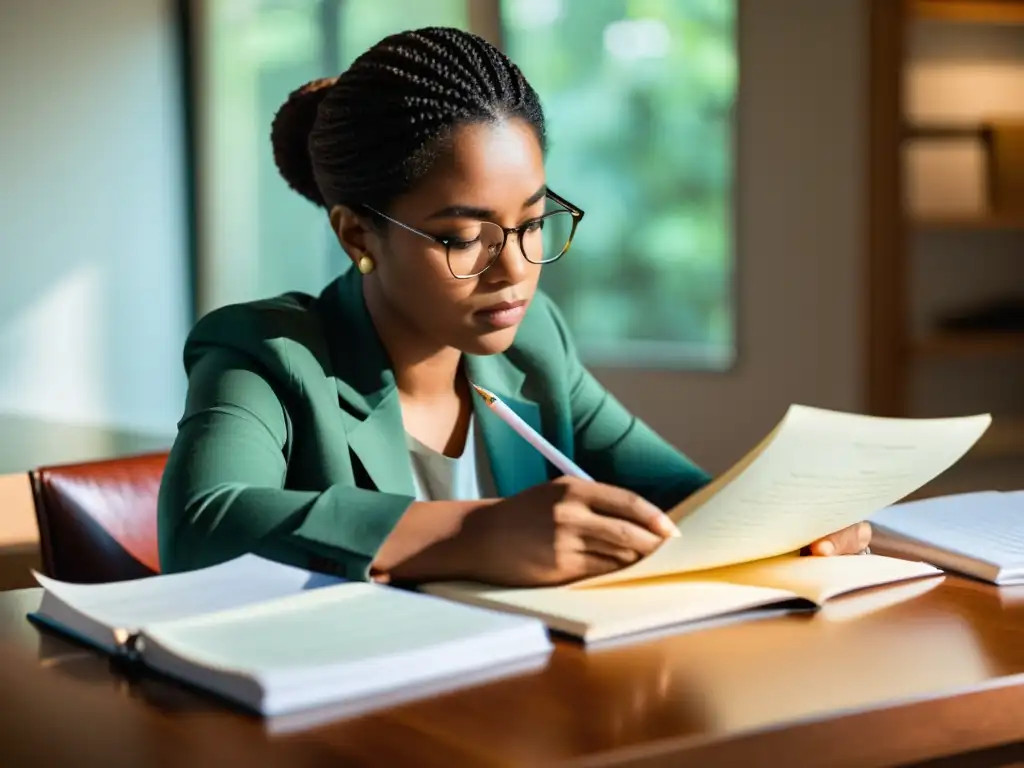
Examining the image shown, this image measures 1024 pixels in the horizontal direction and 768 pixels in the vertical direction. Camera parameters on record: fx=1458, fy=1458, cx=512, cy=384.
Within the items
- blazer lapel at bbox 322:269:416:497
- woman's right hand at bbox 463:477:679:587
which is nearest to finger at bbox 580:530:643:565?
woman's right hand at bbox 463:477:679:587

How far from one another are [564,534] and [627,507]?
50 millimetres

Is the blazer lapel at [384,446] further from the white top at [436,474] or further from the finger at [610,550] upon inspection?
the finger at [610,550]

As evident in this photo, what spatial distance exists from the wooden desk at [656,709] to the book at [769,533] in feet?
0.14

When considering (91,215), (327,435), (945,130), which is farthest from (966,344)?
(91,215)

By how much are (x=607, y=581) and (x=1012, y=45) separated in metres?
3.86

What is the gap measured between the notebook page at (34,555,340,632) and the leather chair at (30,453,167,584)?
53cm

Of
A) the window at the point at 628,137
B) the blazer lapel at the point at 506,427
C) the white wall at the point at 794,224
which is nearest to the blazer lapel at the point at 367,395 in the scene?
the blazer lapel at the point at 506,427

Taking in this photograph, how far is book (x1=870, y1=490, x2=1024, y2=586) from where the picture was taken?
3.92 ft

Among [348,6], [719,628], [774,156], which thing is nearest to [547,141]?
[719,628]

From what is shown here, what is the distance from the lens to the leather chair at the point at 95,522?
159 centimetres

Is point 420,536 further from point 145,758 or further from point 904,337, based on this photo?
point 904,337

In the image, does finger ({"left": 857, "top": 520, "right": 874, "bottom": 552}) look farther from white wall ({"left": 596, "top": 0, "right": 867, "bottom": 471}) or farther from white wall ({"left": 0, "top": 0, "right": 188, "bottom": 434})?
white wall ({"left": 0, "top": 0, "right": 188, "bottom": 434})

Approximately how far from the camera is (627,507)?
3.47 ft

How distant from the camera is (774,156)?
183 inches
